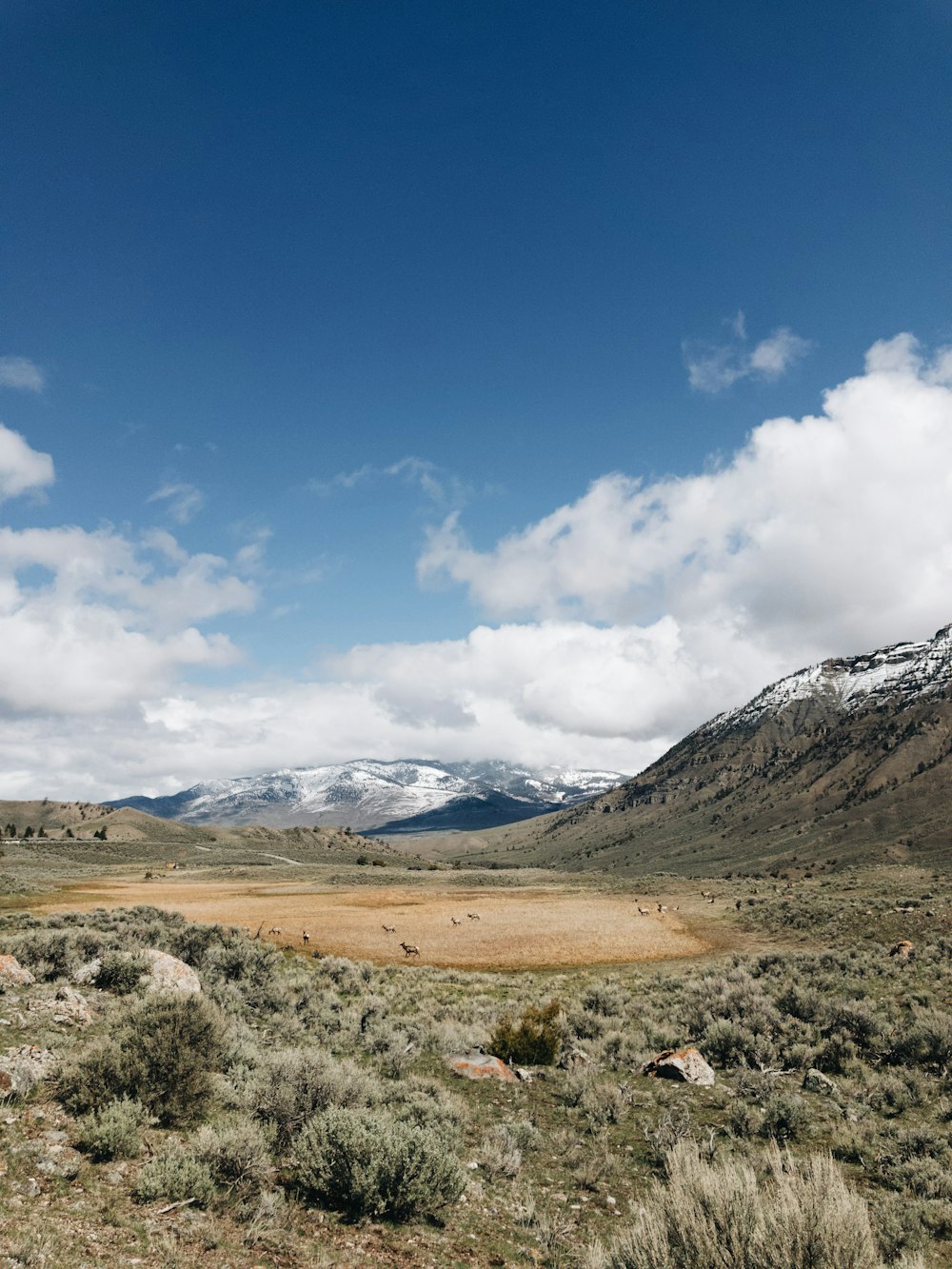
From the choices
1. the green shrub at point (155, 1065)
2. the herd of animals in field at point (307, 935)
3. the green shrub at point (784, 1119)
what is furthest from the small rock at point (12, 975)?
the green shrub at point (784, 1119)

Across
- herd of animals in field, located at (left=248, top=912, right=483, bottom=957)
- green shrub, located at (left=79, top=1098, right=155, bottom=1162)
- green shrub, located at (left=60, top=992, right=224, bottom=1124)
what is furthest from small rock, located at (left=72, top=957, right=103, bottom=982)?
herd of animals in field, located at (left=248, top=912, right=483, bottom=957)

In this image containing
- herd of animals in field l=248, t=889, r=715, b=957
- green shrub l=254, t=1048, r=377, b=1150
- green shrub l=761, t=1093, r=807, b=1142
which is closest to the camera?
green shrub l=254, t=1048, r=377, b=1150

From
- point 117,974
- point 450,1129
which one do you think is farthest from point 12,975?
point 450,1129

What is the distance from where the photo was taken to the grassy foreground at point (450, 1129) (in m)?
6.04

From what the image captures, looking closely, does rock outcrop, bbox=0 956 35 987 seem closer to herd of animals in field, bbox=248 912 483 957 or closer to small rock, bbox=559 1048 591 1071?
small rock, bbox=559 1048 591 1071

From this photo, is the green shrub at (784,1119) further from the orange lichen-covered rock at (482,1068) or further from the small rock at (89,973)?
the small rock at (89,973)

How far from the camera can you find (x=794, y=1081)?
13234 mm

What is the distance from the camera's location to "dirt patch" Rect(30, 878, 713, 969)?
3219cm

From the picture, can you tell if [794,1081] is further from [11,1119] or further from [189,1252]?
[11,1119]

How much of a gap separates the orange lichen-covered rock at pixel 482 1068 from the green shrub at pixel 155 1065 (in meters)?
5.56

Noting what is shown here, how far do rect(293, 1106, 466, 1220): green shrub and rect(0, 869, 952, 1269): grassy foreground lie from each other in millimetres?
29

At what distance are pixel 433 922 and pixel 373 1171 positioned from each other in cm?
3994

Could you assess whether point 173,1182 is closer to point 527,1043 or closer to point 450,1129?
point 450,1129

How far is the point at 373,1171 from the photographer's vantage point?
298 inches
